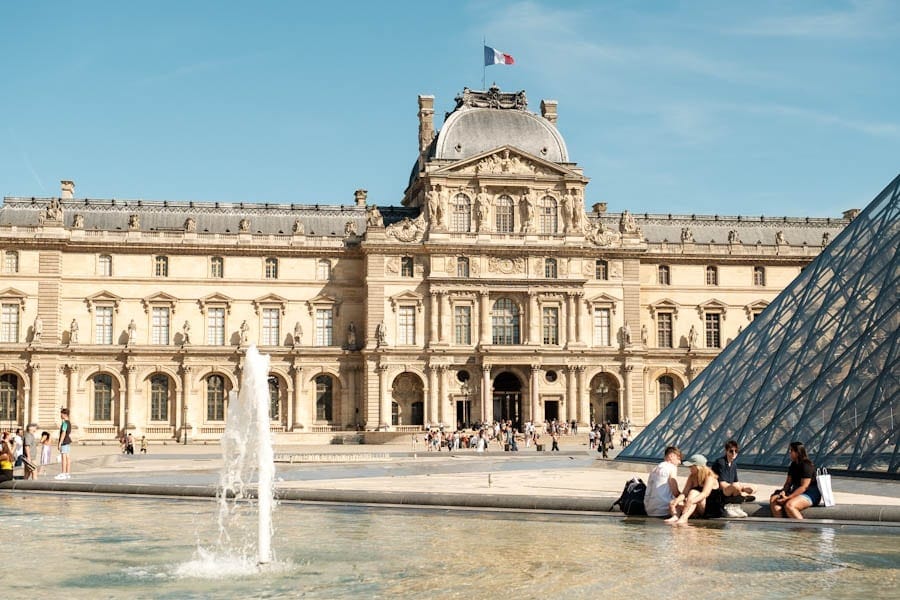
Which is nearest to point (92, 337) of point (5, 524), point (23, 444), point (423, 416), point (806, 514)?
point (423, 416)

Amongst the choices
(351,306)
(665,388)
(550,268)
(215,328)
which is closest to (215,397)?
(215,328)

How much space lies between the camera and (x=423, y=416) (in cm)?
6097

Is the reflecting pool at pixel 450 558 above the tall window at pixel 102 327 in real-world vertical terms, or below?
below

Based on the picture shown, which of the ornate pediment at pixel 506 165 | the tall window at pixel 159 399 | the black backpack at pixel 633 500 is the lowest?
the black backpack at pixel 633 500

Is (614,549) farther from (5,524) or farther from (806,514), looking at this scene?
(5,524)

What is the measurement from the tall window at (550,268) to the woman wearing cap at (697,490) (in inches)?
1793

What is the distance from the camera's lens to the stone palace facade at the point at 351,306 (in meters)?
59.8

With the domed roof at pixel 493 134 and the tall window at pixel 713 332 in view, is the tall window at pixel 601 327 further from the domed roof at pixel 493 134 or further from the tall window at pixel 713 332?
the domed roof at pixel 493 134

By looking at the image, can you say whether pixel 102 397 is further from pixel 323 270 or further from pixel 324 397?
pixel 323 270

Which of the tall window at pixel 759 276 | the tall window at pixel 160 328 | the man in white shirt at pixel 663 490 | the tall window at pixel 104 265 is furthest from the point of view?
the tall window at pixel 759 276

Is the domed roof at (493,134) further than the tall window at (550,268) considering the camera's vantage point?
Yes

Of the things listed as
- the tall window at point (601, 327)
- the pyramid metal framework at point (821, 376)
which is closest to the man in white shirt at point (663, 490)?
the pyramid metal framework at point (821, 376)

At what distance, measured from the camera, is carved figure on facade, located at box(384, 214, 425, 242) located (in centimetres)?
6091

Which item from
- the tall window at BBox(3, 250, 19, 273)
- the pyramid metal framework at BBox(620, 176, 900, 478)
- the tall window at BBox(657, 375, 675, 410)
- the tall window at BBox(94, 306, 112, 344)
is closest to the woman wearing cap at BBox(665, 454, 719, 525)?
the pyramid metal framework at BBox(620, 176, 900, 478)
